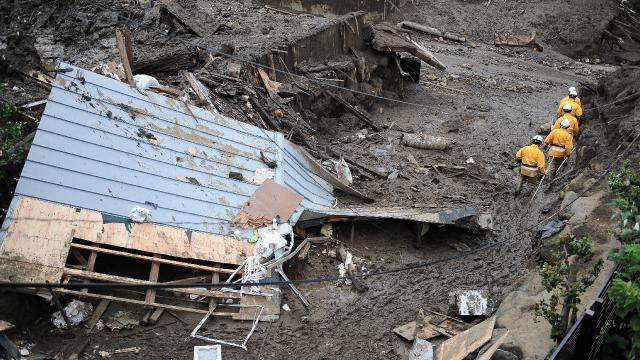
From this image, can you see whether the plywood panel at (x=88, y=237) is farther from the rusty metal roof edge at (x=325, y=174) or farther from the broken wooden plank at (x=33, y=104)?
the rusty metal roof edge at (x=325, y=174)

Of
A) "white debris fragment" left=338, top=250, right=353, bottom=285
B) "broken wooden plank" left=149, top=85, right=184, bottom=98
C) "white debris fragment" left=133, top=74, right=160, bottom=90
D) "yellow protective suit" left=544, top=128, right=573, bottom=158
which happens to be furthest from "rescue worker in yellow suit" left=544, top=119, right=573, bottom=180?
"white debris fragment" left=133, top=74, right=160, bottom=90

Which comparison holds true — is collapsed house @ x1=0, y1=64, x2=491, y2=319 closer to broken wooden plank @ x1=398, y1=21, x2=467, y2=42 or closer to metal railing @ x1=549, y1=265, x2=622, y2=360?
metal railing @ x1=549, y1=265, x2=622, y2=360

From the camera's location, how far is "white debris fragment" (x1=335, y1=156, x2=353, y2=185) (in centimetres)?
1208

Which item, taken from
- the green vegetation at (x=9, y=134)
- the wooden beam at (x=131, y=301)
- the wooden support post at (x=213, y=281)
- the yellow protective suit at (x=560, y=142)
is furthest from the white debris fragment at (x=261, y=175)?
the yellow protective suit at (x=560, y=142)

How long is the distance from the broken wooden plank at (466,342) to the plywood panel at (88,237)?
304 centimetres

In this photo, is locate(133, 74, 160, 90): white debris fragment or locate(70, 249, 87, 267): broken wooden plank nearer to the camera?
locate(70, 249, 87, 267): broken wooden plank

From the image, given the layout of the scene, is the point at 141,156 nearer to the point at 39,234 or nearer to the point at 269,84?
the point at 39,234

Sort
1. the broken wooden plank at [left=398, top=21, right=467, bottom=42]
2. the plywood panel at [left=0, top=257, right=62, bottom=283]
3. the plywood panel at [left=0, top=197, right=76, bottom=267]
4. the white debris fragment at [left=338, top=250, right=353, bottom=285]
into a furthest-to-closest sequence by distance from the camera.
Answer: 1. the broken wooden plank at [left=398, top=21, right=467, bottom=42]
2. the white debris fragment at [left=338, top=250, right=353, bottom=285]
3. the plywood panel at [left=0, top=197, right=76, bottom=267]
4. the plywood panel at [left=0, top=257, right=62, bottom=283]

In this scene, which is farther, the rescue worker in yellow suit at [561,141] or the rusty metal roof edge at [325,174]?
the rescue worker in yellow suit at [561,141]

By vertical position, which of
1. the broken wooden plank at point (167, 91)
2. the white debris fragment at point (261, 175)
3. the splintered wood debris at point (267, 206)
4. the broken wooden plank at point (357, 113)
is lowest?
the broken wooden plank at point (357, 113)

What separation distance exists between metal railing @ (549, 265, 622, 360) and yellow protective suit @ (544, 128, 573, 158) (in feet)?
21.9

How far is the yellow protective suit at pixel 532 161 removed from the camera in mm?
12328

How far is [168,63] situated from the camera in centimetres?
1255

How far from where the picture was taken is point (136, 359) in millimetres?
7742
